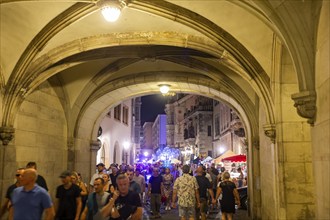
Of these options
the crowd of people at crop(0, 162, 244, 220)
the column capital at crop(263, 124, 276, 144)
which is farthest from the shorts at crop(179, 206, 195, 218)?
the column capital at crop(263, 124, 276, 144)

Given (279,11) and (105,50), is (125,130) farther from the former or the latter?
(279,11)

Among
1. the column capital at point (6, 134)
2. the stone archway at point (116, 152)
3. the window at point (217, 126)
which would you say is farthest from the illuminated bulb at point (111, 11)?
the window at point (217, 126)

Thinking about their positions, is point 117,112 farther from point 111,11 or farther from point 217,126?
point 111,11

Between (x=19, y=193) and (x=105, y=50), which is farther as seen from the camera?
(x=105, y=50)

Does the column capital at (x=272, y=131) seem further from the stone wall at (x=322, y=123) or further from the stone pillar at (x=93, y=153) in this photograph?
A: the stone pillar at (x=93, y=153)

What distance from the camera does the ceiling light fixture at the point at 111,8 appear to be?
6757mm

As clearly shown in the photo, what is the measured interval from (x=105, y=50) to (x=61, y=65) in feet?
3.77

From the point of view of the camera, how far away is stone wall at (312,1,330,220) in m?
4.44

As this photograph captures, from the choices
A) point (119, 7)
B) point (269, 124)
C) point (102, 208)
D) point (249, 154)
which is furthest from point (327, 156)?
point (249, 154)

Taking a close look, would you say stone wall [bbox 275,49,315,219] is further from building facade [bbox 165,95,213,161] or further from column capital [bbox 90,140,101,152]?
building facade [bbox 165,95,213,161]

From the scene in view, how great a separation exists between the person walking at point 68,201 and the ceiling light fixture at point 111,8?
8.84 feet

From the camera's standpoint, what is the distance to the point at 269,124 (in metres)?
7.77

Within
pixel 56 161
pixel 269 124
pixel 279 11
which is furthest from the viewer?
pixel 56 161

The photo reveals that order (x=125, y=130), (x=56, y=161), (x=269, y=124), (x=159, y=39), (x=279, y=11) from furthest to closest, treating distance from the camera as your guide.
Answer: (x=125, y=130) → (x=56, y=161) → (x=159, y=39) → (x=269, y=124) → (x=279, y=11)
